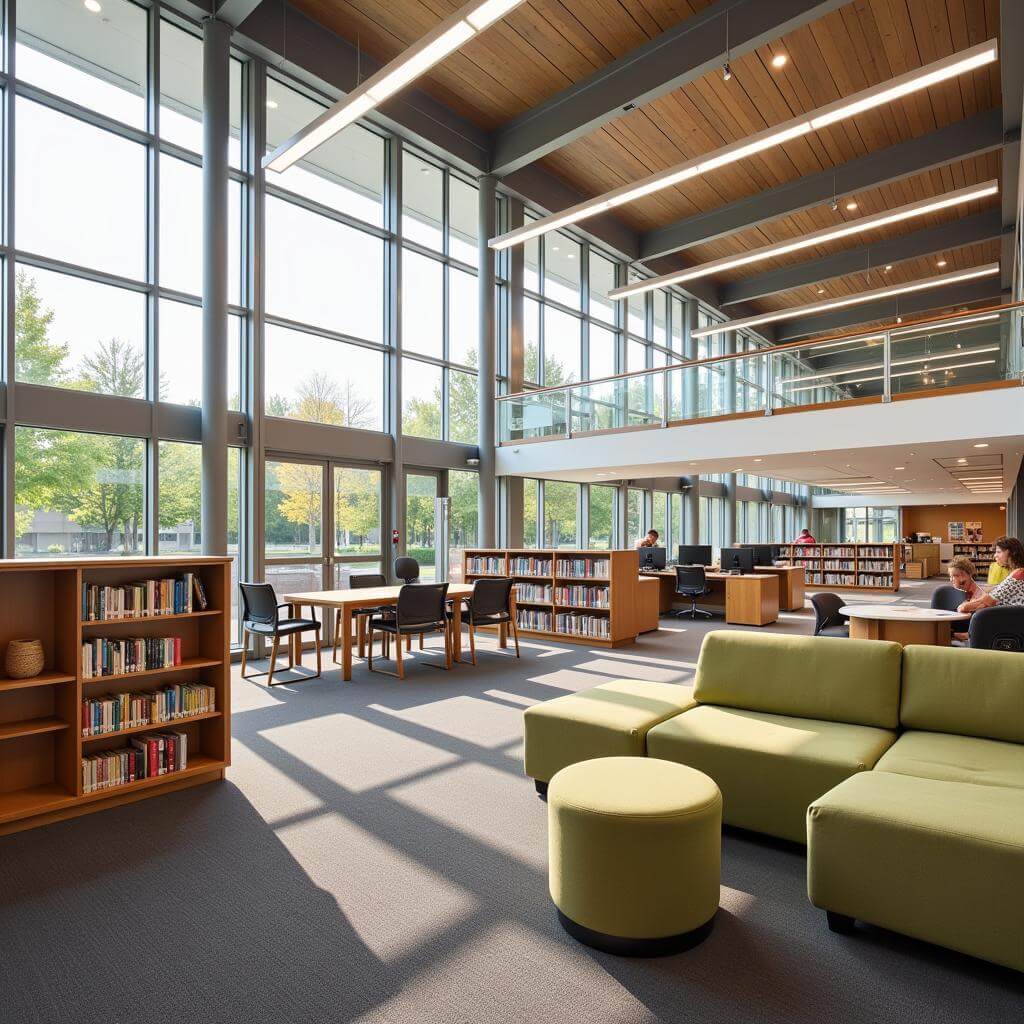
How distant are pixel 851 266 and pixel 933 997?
14.7 metres

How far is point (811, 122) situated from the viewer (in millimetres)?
6848

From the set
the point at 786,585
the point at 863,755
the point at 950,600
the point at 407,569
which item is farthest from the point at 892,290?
the point at 863,755

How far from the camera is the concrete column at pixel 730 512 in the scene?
688 inches

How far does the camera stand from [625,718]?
363 centimetres

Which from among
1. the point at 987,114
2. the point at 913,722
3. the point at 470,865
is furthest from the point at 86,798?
the point at 987,114

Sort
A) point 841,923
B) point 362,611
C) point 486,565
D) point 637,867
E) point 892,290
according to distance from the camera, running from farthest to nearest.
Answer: point 892,290 → point 486,565 → point 362,611 → point 841,923 → point 637,867

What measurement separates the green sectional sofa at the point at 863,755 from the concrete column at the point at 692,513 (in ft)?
40.4

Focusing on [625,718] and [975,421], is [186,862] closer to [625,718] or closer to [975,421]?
[625,718]

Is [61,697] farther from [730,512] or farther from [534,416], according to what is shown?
[730,512]

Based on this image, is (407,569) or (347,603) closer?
(347,603)

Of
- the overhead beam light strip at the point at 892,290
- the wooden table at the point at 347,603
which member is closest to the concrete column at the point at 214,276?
the wooden table at the point at 347,603

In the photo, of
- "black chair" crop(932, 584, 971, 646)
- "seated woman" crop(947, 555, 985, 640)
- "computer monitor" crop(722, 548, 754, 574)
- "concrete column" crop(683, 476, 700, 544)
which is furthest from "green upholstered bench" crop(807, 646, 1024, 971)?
"concrete column" crop(683, 476, 700, 544)

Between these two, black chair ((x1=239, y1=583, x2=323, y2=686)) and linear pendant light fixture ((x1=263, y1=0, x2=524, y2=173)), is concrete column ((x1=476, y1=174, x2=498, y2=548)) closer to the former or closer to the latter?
linear pendant light fixture ((x1=263, y1=0, x2=524, y2=173))

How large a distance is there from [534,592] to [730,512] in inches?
385
